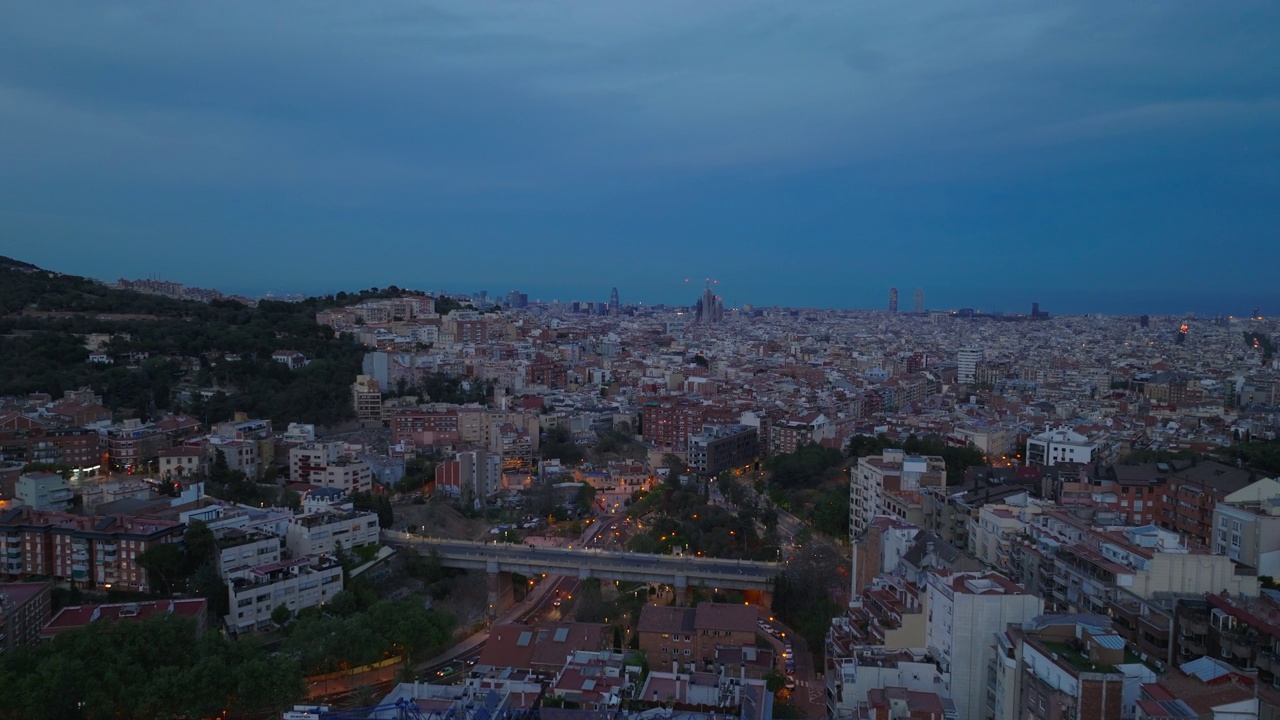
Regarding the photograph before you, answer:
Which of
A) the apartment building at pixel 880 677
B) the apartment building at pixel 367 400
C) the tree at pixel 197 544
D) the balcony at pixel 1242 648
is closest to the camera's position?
the balcony at pixel 1242 648

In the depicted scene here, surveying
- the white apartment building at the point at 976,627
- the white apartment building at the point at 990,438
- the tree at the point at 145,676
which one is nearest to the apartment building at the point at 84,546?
the tree at the point at 145,676

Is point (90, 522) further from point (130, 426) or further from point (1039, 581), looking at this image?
point (1039, 581)

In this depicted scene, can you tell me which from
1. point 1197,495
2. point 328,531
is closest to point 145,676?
point 328,531

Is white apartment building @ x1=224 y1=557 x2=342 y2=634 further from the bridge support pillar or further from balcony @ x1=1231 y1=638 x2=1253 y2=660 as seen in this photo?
balcony @ x1=1231 y1=638 x2=1253 y2=660

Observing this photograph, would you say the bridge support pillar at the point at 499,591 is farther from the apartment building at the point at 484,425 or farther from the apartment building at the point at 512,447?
the apartment building at the point at 484,425

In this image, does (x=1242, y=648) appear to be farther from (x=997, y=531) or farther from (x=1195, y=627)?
(x=997, y=531)

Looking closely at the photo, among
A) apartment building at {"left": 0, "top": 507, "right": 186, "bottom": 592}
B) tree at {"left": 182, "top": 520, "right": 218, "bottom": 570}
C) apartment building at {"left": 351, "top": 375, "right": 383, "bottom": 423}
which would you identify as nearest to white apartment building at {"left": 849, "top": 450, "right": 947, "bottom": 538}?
tree at {"left": 182, "top": 520, "right": 218, "bottom": 570}
